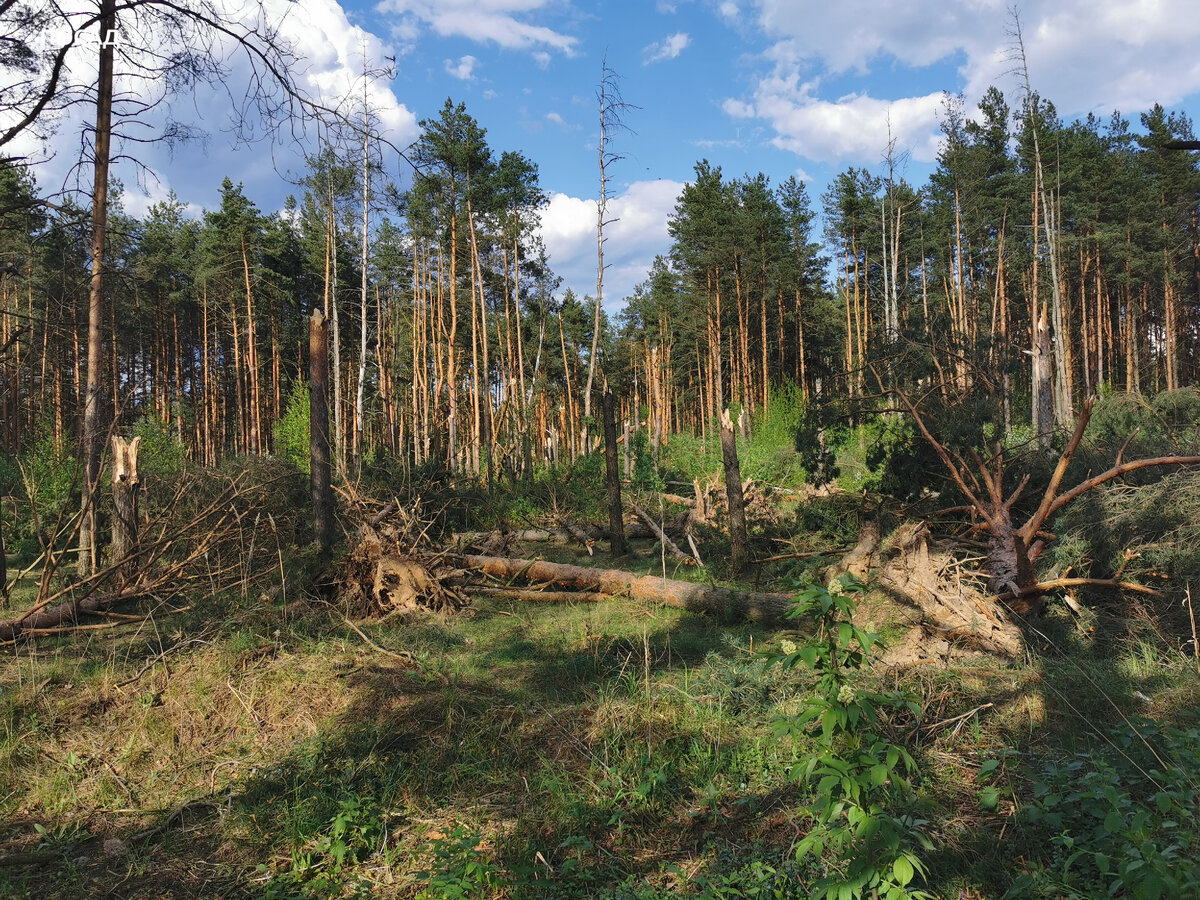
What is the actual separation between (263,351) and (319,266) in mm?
8847

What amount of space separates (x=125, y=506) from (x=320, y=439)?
248 cm

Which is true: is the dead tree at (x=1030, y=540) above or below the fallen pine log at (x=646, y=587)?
above

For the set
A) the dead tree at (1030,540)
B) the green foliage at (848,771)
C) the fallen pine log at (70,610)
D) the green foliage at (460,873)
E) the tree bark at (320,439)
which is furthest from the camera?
the tree bark at (320,439)

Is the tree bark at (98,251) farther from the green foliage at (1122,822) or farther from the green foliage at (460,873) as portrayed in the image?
the green foliage at (1122,822)

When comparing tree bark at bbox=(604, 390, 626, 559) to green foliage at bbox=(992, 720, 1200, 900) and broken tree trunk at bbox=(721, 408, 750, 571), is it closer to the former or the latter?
broken tree trunk at bbox=(721, 408, 750, 571)

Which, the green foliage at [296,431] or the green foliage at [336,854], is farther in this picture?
the green foliage at [296,431]

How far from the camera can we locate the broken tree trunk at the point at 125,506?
228 inches

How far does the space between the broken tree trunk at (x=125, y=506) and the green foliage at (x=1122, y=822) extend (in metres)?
6.39

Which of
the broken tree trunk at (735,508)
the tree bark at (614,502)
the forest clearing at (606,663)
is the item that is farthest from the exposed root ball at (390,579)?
the broken tree trunk at (735,508)

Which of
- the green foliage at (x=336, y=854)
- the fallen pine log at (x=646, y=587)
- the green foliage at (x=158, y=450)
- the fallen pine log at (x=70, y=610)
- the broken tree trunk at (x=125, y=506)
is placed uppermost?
the green foliage at (x=158, y=450)

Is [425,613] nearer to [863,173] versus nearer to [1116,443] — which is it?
[1116,443]

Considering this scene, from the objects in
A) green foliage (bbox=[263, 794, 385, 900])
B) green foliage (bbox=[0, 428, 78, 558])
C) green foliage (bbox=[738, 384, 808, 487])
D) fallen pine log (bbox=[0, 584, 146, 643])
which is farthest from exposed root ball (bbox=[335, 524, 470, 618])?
green foliage (bbox=[738, 384, 808, 487])

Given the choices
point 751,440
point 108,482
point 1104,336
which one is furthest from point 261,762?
point 1104,336

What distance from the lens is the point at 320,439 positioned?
8195 millimetres
